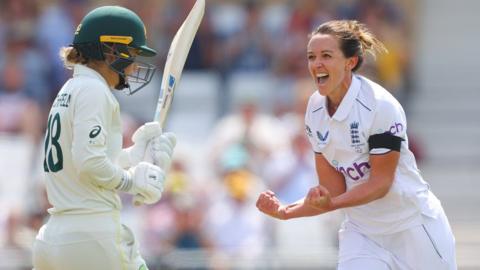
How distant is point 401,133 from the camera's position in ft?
16.3

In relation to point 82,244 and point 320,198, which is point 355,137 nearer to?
point 320,198

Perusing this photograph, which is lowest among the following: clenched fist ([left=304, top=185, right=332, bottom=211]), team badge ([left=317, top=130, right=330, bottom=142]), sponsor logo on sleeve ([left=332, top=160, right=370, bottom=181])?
clenched fist ([left=304, top=185, right=332, bottom=211])

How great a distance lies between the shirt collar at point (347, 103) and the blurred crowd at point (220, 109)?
363 centimetres

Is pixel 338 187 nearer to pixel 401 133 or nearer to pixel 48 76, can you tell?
pixel 401 133

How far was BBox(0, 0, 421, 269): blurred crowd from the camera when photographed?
29.6ft

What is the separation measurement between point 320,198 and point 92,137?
92 centimetres

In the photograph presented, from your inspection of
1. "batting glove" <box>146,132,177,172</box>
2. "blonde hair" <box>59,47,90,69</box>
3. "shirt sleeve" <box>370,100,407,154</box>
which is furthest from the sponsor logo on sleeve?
"blonde hair" <box>59,47,90,69</box>

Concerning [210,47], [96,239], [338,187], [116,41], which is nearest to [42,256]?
[96,239]

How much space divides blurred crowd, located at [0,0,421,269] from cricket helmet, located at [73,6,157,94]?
3.61 metres

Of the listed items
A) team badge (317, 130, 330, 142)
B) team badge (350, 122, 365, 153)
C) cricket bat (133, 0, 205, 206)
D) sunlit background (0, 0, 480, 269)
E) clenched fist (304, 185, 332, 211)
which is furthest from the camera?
sunlit background (0, 0, 480, 269)

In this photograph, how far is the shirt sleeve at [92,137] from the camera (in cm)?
471

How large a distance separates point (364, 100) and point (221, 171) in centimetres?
458

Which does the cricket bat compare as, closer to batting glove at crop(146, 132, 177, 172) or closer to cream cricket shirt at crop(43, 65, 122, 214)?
batting glove at crop(146, 132, 177, 172)

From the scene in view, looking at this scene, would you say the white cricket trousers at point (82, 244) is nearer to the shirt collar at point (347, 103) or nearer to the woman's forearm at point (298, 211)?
the woman's forearm at point (298, 211)
